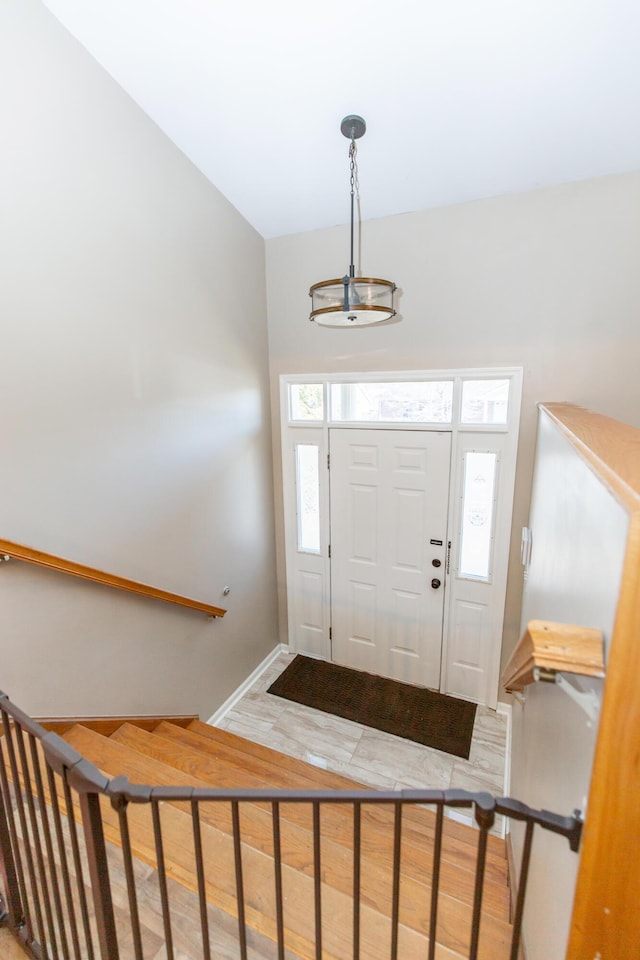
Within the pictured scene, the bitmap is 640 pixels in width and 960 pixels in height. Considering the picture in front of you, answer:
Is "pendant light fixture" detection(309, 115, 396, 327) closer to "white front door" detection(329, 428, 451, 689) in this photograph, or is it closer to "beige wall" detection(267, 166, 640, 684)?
"beige wall" detection(267, 166, 640, 684)

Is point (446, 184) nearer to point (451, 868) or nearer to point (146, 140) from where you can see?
point (146, 140)

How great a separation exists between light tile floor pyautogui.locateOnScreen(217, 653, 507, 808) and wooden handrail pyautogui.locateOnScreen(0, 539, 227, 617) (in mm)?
1059

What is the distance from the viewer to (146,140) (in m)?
2.46

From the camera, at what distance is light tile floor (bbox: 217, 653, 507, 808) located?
2.89 m

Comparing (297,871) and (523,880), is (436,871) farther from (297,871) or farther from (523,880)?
(297,871)

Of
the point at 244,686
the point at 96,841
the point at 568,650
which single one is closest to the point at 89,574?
the point at 96,841

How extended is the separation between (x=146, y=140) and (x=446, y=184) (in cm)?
179

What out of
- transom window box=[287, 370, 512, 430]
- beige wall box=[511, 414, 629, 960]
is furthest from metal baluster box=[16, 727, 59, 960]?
transom window box=[287, 370, 512, 430]

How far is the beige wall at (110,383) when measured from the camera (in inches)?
76.0

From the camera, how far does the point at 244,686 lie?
12.2 feet

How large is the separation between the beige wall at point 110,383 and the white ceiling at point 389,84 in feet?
0.95

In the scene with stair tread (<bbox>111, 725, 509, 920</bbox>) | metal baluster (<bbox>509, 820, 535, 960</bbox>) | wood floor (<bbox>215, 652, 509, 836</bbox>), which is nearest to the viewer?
metal baluster (<bbox>509, 820, 535, 960</bbox>)

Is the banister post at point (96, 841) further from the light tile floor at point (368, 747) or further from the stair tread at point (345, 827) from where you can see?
the light tile floor at point (368, 747)

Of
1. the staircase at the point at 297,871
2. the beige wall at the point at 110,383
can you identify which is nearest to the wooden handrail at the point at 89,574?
the beige wall at the point at 110,383
